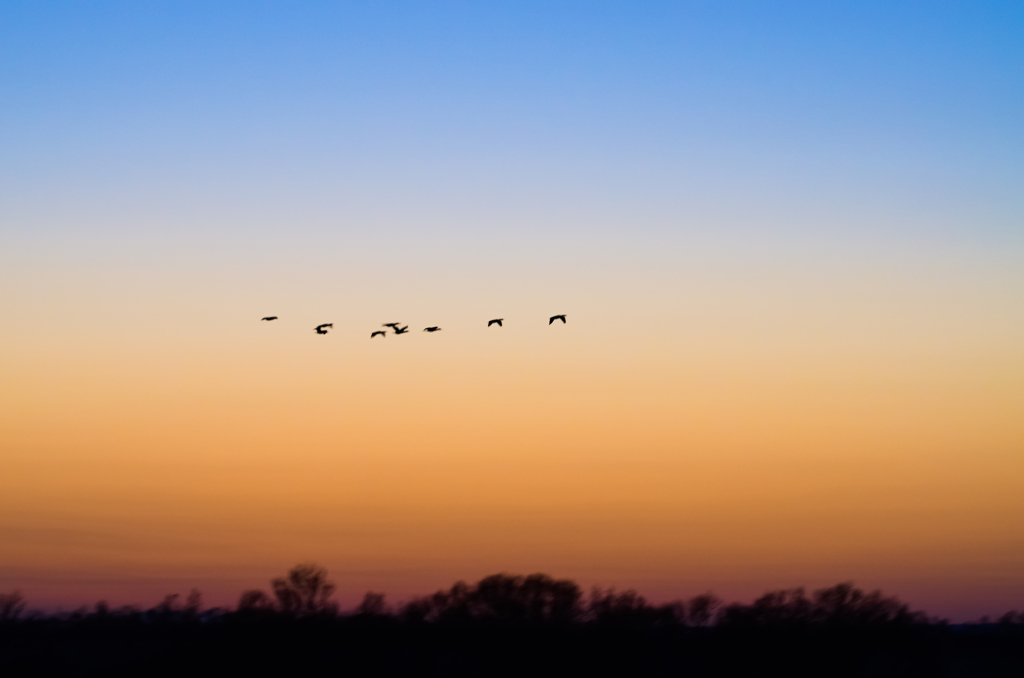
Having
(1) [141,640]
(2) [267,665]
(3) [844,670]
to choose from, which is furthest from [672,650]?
(1) [141,640]

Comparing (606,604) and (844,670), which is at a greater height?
(606,604)

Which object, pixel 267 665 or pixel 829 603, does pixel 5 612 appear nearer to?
pixel 267 665

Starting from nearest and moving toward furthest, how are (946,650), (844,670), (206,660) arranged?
(206,660) → (844,670) → (946,650)

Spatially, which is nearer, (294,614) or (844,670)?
(844,670)

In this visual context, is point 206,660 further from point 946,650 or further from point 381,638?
point 946,650

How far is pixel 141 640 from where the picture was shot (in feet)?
356

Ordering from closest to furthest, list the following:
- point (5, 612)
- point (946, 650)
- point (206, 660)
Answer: point (206, 660)
point (946, 650)
point (5, 612)

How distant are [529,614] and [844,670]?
1403 inches

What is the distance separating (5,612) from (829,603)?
254 feet

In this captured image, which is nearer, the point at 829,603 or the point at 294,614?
the point at 294,614

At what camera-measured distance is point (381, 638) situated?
4031 inches

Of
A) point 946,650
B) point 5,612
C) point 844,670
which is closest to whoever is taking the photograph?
point 844,670

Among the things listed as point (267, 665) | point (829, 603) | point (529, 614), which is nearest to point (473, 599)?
point (529, 614)

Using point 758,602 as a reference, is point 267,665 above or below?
below
